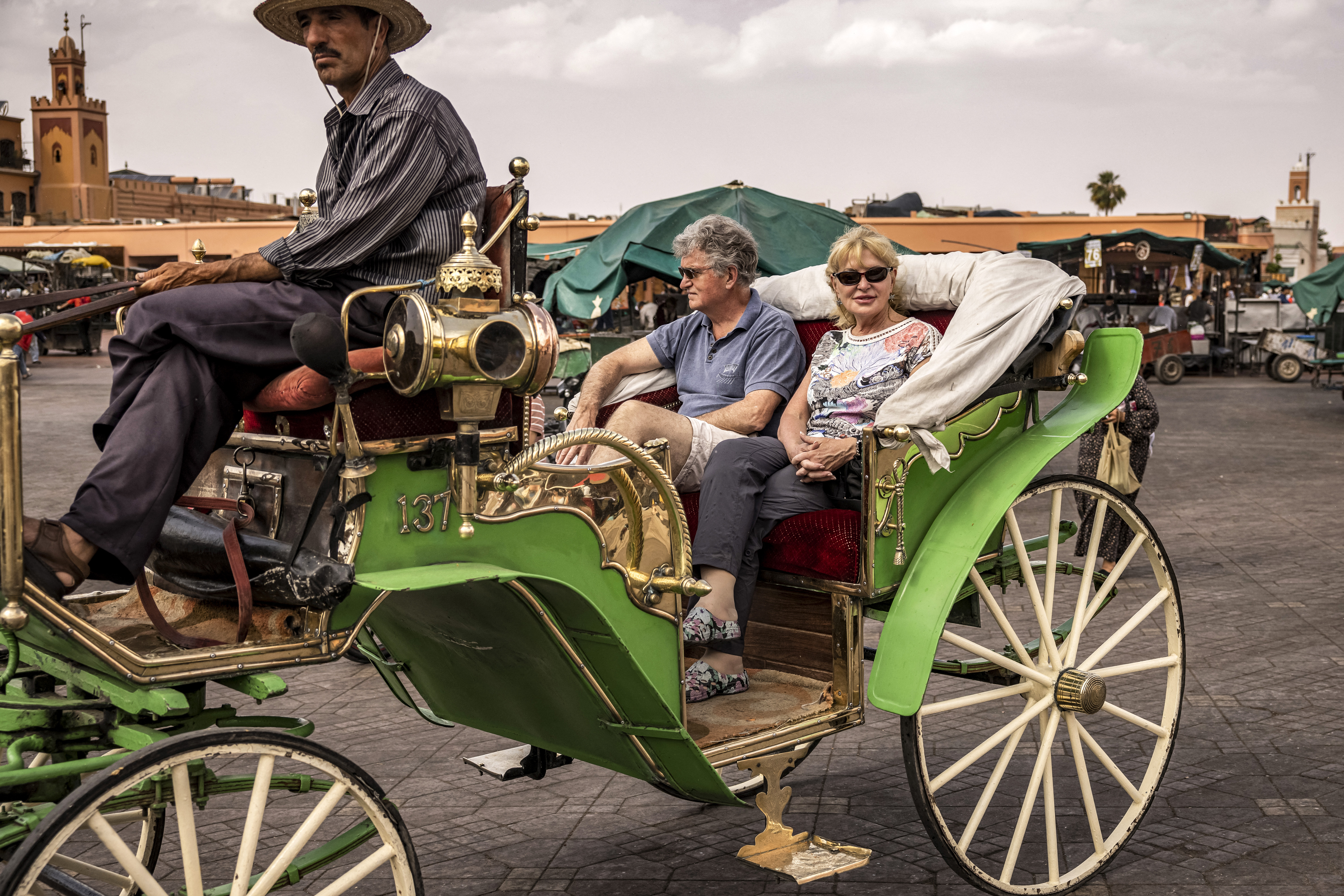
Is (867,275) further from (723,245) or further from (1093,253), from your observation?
(1093,253)

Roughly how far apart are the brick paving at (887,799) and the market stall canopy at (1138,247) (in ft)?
Result: 59.8

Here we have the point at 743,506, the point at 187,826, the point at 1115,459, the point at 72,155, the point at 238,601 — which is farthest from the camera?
the point at 72,155

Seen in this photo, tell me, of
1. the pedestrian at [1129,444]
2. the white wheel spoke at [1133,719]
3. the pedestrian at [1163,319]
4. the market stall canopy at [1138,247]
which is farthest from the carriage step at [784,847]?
the pedestrian at [1163,319]

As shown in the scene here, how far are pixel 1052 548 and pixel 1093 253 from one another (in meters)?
20.8

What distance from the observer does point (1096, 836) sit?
142 inches

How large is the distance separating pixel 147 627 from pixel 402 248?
935 mm

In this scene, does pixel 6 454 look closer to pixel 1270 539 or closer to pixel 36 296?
pixel 36 296

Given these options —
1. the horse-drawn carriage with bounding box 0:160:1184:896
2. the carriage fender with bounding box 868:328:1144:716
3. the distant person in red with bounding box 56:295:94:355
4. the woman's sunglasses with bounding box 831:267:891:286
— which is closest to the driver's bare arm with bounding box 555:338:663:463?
the horse-drawn carriage with bounding box 0:160:1184:896

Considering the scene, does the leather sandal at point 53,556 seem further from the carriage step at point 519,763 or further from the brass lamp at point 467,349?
the carriage step at point 519,763

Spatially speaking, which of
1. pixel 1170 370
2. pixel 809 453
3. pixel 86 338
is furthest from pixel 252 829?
pixel 86 338

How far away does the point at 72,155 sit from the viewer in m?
64.4

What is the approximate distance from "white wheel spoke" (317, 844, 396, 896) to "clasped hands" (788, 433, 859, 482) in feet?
5.49

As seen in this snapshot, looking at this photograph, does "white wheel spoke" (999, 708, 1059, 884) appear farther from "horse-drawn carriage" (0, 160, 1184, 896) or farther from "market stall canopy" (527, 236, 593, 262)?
"market stall canopy" (527, 236, 593, 262)

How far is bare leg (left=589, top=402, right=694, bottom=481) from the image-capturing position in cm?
357
